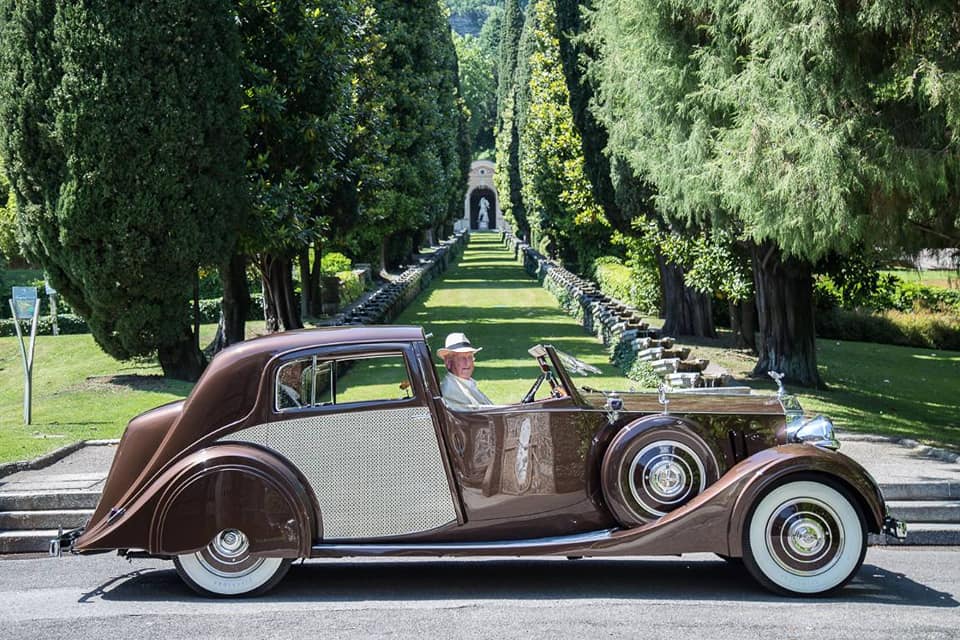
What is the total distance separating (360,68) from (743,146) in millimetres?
17530

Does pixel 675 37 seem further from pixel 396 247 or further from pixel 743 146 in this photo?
pixel 396 247

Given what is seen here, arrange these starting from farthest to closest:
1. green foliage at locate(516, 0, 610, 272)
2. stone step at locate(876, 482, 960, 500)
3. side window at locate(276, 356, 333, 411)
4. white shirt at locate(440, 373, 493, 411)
Result: green foliage at locate(516, 0, 610, 272), stone step at locate(876, 482, 960, 500), white shirt at locate(440, 373, 493, 411), side window at locate(276, 356, 333, 411)

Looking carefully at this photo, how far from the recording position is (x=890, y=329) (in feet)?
103

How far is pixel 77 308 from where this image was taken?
16.6 meters

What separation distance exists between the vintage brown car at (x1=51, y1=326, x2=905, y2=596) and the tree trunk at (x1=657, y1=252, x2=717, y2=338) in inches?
745

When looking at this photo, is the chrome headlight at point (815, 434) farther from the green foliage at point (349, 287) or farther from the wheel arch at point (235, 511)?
the green foliage at point (349, 287)

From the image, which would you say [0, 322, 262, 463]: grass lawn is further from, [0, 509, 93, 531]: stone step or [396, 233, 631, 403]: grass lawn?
[396, 233, 631, 403]: grass lawn

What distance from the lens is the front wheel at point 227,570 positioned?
6875 millimetres

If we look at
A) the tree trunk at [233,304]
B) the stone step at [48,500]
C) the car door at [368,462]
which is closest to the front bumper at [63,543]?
the car door at [368,462]

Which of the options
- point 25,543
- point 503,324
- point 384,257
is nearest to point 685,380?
point 25,543

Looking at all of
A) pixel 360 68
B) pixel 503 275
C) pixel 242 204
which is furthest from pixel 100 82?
pixel 503 275

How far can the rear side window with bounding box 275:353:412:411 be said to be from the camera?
22.9ft

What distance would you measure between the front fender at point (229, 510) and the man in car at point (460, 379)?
1172mm

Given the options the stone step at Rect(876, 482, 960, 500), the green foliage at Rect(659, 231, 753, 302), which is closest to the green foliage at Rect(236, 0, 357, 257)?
the green foliage at Rect(659, 231, 753, 302)
